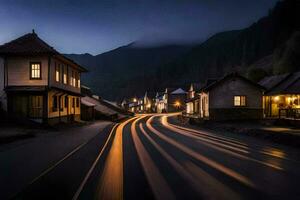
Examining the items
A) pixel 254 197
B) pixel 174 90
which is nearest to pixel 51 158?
pixel 254 197

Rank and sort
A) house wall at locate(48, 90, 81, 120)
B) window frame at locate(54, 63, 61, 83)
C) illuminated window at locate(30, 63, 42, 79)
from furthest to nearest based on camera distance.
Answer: window frame at locate(54, 63, 61, 83) → house wall at locate(48, 90, 81, 120) → illuminated window at locate(30, 63, 42, 79)

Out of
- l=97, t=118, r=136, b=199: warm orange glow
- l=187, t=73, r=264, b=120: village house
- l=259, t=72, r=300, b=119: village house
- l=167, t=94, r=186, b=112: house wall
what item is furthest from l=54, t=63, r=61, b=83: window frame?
l=167, t=94, r=186, b=112: house wall

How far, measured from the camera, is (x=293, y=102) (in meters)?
37.1

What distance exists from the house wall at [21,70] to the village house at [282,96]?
1137 inches

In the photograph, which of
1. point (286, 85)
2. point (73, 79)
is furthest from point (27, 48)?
point (286, 85)

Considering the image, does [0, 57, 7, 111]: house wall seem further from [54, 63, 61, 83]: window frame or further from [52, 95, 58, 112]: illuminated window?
[54, 63, 61, 83]: window frame

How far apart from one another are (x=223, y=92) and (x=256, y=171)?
28740 millimetres

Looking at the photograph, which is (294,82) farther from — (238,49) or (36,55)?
(238,49)

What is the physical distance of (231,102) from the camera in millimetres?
37469

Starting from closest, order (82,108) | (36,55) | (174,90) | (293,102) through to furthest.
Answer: (36,55) < (293,102) < (82,108) < (174,90)

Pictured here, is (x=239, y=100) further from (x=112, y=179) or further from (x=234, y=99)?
(x=112, y=179)

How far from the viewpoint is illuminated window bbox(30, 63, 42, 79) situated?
2894 cm

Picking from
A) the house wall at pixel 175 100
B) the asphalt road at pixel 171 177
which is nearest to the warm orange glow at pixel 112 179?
the asphalt road at pixel 171 177

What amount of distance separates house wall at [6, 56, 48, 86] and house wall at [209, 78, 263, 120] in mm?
21284
